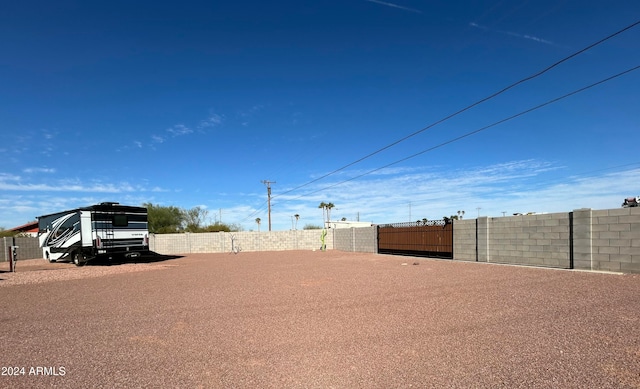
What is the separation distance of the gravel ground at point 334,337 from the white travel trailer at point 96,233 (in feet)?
33.3

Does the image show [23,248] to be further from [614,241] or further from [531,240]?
[614,241]

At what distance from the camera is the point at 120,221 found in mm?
19797

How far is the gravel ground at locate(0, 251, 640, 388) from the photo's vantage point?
3869 millimetres

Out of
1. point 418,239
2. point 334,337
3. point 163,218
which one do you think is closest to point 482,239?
point 418,239

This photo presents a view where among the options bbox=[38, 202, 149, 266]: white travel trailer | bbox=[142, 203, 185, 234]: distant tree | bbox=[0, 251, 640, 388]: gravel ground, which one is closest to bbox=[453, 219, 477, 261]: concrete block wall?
bbox=[0, 251, 640, 388]: gravel ground

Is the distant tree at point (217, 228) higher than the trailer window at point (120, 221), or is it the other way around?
the trailer window at point (120, 221)

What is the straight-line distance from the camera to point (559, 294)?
798 centimetres

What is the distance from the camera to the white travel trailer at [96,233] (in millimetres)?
18781

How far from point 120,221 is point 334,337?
1837cm

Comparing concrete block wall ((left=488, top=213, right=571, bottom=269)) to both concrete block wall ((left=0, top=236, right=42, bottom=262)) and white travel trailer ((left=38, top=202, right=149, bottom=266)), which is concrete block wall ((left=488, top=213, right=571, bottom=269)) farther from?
concrete block wall ((left=0, top=236, right=42, bottom=262))

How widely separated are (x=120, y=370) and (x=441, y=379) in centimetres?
359

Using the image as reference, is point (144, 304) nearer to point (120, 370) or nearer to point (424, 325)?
point (120, 370)

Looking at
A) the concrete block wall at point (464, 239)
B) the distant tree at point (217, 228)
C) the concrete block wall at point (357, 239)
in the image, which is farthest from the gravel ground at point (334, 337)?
the distant tree at point (217, 228)

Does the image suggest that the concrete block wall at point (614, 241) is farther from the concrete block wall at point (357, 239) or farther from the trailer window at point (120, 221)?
the trailer window at point (120, 221)
